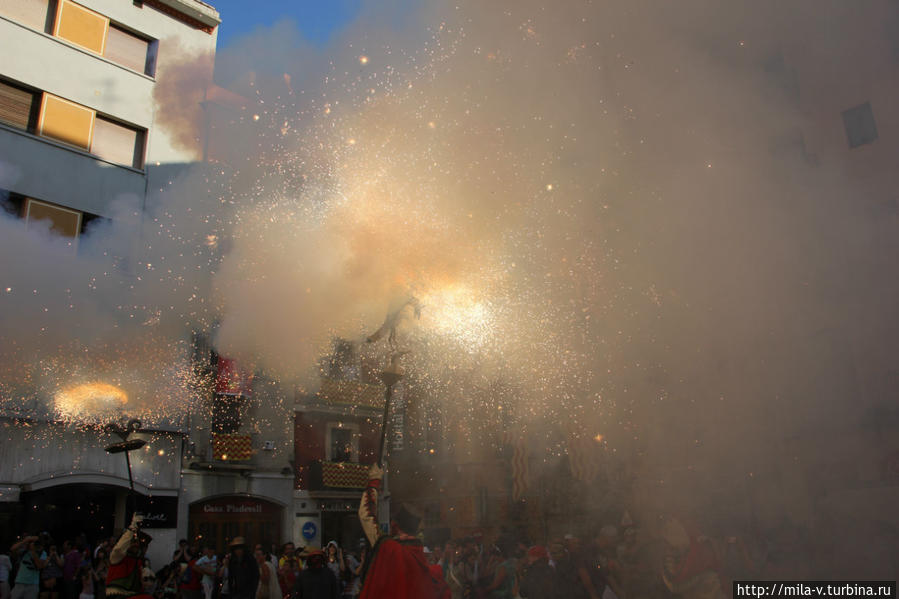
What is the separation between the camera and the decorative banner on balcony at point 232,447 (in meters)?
12.1

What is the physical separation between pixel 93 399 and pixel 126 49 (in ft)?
21.2

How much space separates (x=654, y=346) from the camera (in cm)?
656

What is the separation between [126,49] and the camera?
10.8 m

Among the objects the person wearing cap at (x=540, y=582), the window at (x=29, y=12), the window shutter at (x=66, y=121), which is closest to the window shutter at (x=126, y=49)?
the window at (x=29, y=12)

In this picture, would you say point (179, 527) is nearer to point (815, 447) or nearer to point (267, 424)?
point (267, 424)

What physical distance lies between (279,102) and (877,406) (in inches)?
244

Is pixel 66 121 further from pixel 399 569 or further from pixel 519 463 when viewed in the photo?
pixel 519 463

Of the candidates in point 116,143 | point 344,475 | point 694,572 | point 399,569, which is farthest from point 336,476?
point 399,569

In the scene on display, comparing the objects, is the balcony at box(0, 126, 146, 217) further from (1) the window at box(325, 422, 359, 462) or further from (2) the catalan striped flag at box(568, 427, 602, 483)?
(2) the catalan striped flag at box(568, 427, 602, 483)

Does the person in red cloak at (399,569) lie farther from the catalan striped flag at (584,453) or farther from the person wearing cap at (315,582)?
the catalan striped flag at (584,453)

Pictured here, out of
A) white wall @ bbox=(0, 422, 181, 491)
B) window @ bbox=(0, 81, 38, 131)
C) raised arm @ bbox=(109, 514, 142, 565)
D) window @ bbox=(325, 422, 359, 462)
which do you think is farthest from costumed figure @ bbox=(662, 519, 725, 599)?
window @ bbox=(325, 422, 359, 462)

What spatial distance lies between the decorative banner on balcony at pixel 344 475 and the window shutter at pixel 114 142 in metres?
7.41

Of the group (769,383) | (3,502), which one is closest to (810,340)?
(769,383)

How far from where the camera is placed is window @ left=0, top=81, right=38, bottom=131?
9.20 metres
